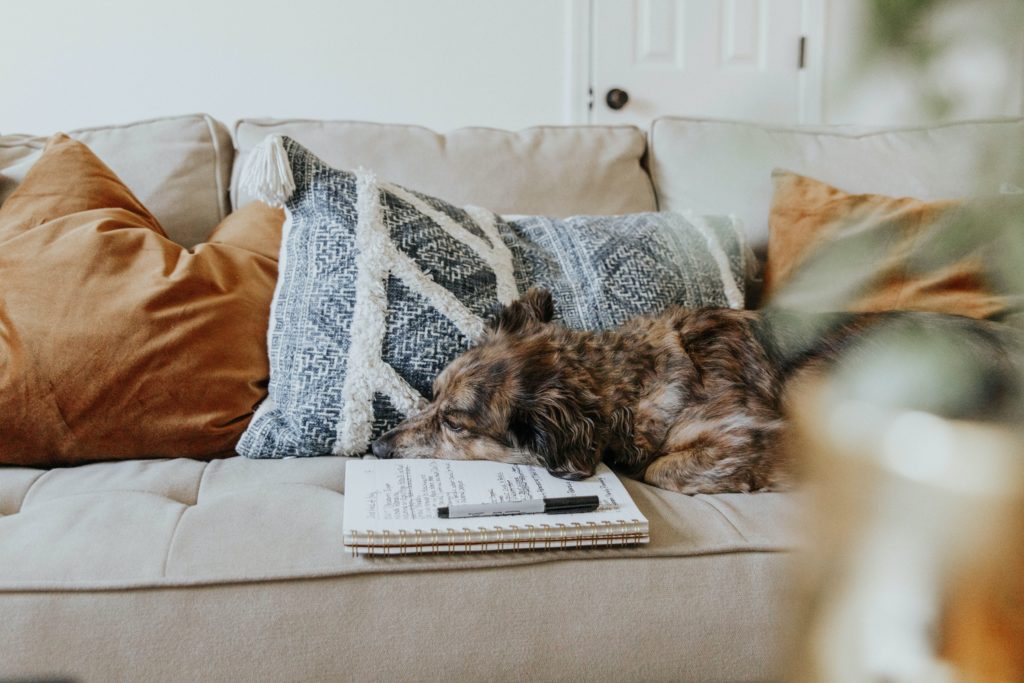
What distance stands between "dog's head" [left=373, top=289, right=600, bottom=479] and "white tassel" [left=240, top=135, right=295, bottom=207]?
23.5 inches

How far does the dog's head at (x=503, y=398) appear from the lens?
1769 millimetres

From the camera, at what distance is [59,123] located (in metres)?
3.32

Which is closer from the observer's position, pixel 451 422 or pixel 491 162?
pixel 451 422

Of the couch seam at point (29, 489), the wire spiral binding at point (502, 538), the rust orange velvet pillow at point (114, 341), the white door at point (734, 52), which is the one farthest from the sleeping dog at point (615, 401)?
the white door at point (734, 52)

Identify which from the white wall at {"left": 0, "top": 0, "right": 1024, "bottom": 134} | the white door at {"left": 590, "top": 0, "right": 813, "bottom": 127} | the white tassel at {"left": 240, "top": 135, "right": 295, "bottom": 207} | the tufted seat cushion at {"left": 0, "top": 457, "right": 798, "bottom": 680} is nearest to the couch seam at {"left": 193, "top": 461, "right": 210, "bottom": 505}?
the tufted seat cushion at {"left": 0, "top": 457, "right": 798, "bottom": 680}

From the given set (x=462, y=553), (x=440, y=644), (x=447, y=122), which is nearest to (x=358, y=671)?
(x=440, y=644)

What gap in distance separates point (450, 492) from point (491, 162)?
140 centimetres

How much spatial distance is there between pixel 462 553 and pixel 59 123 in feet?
10.0

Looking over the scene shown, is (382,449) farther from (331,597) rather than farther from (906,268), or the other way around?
(906,268)

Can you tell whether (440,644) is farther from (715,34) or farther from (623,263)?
(623,263)

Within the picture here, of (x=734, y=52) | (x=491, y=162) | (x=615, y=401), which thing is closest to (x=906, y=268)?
(x=734, y=52)

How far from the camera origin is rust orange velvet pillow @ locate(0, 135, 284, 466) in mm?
1671

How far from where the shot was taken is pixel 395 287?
180 cm

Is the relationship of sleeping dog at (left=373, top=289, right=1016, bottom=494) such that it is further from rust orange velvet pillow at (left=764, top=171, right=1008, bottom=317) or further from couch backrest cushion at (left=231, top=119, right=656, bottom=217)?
rust orange velvet pillow at (left=764, top=171, right=1008, bottom=317)
